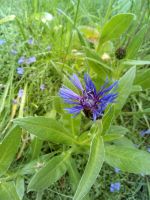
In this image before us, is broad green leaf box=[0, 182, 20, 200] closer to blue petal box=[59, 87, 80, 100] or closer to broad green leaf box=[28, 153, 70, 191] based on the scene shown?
broad green leaf box=[28, 153, 70, 191]

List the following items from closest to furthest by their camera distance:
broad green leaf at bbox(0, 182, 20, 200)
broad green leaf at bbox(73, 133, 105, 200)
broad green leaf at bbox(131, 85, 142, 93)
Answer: broad green leaf at bbox(73, 133, 105, 200), broad green leaf at bbox(0, 182, 20, 200), broad green leaf at bbox(131, 85, 142, 93)

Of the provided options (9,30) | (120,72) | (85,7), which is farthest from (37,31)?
(120,72)

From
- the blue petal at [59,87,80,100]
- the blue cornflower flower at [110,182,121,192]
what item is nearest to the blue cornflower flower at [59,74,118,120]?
the blue petal at [59,87,80,100]

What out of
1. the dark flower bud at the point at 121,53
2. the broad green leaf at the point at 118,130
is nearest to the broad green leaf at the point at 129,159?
the broad green leaf at the point at 118,130

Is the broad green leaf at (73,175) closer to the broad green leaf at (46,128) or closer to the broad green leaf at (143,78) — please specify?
the broad green leaf at (46,128)

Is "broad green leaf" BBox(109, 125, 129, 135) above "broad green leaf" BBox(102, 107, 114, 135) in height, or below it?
below

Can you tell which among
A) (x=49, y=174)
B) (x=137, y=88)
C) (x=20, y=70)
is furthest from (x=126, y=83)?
(x=20, y=70)
